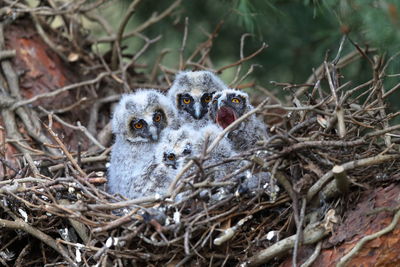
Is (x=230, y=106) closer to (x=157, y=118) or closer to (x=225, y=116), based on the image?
(x=225, y=116)

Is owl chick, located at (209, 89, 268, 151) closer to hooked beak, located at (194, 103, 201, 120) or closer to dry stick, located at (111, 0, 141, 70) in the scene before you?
hooked beak, located at (194, 103, 201, 120)

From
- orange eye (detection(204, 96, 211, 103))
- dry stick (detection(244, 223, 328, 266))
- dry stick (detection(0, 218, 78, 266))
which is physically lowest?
dry stick (detection(244, 223, 328, 266))

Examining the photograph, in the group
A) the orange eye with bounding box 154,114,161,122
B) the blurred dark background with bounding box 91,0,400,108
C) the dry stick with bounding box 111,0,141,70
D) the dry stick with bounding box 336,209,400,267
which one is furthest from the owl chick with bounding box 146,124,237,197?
the dry stick with bounding box 111,0,141,70

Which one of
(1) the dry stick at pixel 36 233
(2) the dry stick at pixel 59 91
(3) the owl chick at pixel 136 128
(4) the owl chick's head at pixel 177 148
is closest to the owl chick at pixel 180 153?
(4) the owl chick's head at pixel 177 148

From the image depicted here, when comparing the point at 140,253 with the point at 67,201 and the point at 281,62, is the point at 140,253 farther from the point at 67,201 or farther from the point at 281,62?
the point at 281,62

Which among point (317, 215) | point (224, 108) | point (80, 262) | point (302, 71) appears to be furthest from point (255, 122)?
point (302, 71)

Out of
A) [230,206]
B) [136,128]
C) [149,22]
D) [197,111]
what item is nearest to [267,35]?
[149,22]
